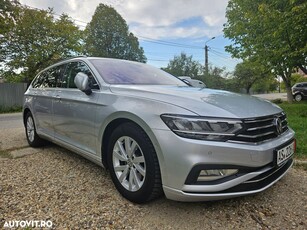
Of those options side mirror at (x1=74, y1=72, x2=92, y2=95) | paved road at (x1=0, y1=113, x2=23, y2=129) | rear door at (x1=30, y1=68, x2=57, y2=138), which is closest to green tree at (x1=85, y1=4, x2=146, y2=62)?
paved road at (x1=0, y1=113, x2=23, y2=129)

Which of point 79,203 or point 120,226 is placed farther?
point 79,203

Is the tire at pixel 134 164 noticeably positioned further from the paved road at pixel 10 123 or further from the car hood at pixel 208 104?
the paved road at pixel 10 123

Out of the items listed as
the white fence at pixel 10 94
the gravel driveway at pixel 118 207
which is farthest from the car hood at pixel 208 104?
the white fence at pixel 10 94

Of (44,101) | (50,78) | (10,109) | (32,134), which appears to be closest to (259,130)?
(44,101)

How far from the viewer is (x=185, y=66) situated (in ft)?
102

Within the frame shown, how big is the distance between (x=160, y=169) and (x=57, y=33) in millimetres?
17594

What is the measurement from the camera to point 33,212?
212 cm

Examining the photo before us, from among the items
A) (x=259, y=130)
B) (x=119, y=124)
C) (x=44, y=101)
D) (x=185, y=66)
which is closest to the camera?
(x=259, y=130)

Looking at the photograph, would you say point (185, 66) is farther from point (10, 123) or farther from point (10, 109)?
point (10, 123)

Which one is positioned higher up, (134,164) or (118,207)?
(134,164)

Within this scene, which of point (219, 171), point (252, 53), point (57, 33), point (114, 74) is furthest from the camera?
point (57, 33)

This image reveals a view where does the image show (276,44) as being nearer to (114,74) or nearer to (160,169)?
(114,74)

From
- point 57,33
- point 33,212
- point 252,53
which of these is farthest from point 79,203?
point 57,33

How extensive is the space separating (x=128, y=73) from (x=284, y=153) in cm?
203
